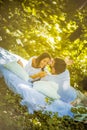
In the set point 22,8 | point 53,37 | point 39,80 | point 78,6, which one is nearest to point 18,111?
point 39,80

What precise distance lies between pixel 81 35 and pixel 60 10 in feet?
1.78

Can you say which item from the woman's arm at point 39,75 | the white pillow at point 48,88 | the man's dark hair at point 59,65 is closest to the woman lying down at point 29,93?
Result: the white pillow at point 48,88

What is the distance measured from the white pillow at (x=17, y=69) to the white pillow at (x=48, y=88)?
0.63 ft

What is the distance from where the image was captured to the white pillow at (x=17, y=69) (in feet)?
14.5

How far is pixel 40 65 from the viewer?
4.50 m

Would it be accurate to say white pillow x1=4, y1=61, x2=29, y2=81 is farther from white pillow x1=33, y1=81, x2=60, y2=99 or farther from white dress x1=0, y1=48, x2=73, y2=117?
white pillow x1=33, y1=81, x2=60, y2=99

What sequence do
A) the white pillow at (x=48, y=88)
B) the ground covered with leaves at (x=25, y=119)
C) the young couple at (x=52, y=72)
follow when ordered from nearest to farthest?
the ground covered with leaves at (x=25, y=119) < the white pillow at (x=48, y=88) < the young couple at (x=52, y=72)

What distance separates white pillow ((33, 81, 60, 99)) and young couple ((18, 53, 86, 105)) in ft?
0.22

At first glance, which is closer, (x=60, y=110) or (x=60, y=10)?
(x=60, y=110)

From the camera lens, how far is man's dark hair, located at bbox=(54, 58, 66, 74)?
4484mm

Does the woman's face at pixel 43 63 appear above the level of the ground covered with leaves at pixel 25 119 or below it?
above

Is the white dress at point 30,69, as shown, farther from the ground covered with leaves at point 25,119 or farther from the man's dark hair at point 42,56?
the ground covered with leaves at point 25,119

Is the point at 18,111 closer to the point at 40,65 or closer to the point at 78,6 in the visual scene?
the point at 40,65

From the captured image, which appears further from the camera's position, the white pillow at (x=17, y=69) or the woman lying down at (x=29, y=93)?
the white pillow at (x=17, y=69)
